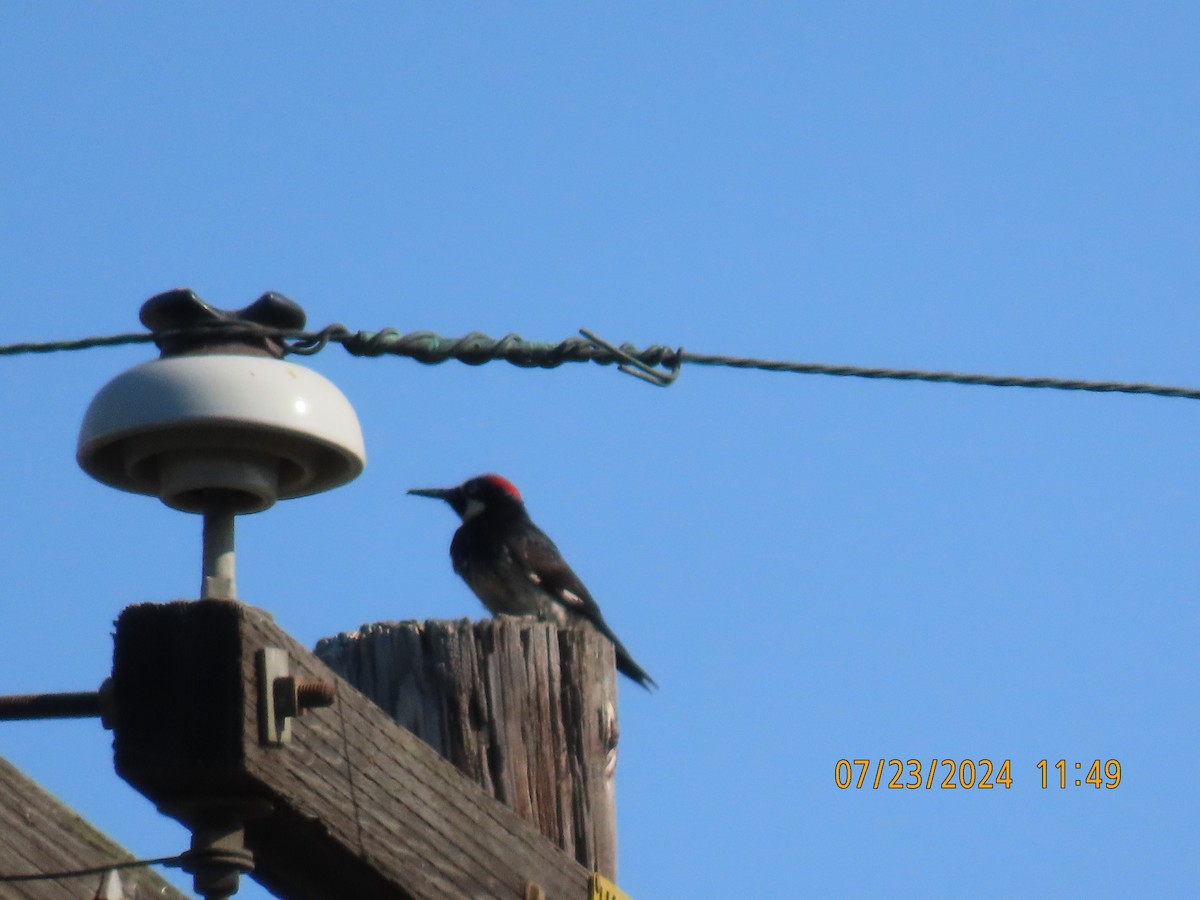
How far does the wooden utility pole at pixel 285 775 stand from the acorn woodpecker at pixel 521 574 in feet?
18.7

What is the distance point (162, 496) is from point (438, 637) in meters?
0.83

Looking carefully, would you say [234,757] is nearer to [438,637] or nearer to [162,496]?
[162,496]

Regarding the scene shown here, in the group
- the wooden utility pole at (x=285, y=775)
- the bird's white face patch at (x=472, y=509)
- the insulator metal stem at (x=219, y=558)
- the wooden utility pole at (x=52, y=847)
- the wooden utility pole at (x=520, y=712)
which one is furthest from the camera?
the bird's white face patch at (x=472, y=509)

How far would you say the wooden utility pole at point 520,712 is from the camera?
11.7 ft

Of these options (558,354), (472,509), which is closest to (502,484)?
(472,509)

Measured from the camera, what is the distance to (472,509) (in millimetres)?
10055

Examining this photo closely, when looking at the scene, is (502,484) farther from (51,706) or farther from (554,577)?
A: (51,706)

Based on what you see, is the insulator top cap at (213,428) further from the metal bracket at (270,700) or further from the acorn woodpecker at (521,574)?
the acorn woodpecker at (521,574)

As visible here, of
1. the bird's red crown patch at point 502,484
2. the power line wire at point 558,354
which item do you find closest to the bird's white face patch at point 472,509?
the bird's red crown patch at point 502,484

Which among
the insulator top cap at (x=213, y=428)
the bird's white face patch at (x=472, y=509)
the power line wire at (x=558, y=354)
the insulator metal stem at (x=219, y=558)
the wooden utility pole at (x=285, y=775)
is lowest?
the wooden utility pole at (x=285, y=775)

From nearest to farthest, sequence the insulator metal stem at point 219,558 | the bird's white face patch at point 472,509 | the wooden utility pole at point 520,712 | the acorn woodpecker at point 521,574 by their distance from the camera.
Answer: the insulator metal stem at point 219,558, the wooden utility pole at point 520,712, the acorn woodpecker at point 521,574, the bird's white face patch at point 472,509

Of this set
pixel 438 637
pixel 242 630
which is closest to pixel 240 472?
pixel 242 630

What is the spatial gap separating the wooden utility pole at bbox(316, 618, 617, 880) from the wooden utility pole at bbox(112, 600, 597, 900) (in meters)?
0.25

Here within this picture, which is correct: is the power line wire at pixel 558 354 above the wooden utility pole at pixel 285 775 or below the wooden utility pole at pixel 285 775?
above
